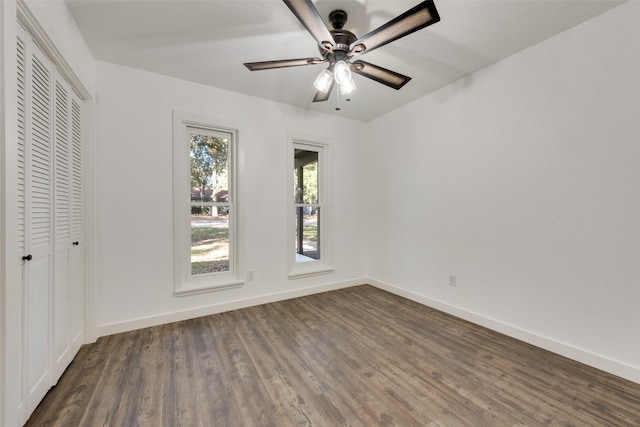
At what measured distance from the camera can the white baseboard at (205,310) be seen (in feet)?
8.58

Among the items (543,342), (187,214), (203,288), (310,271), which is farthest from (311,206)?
(543,342)

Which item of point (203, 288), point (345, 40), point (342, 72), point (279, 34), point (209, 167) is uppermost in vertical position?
point (279, 34)

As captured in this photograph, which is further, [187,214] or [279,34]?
[187,214]

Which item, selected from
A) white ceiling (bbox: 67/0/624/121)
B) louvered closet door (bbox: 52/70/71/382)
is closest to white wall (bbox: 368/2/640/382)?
white ceiling (bbox: 67/0/624/121)

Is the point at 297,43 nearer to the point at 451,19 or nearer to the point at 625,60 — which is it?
the point at 451,19

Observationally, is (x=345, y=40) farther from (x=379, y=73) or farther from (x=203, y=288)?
(x=203, y=288)

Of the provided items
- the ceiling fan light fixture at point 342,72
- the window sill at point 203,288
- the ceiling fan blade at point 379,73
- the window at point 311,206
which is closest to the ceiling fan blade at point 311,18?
the ceiling fan light fixture at point 342,72

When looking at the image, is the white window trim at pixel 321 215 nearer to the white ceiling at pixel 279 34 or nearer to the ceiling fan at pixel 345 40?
the white ceiling at pixel 279 34

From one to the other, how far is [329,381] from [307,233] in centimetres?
236

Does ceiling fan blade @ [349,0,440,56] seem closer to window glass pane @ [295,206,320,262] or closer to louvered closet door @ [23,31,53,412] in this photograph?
louvered closet door @ [23,31,53,412]

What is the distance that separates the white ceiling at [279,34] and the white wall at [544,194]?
0.27 metres

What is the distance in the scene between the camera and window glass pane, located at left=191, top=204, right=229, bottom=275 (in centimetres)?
315

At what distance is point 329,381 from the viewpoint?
1.90 metres

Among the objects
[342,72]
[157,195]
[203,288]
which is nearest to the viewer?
[342,72]
